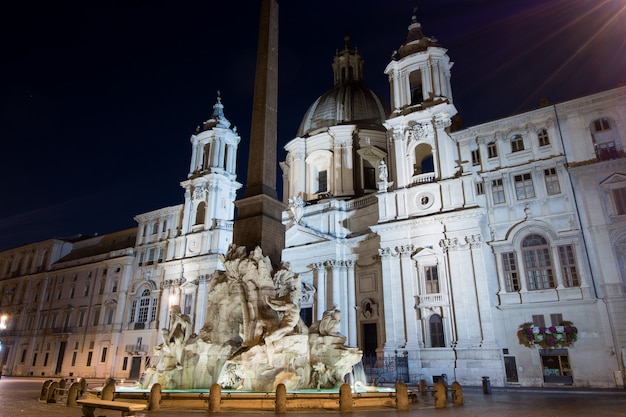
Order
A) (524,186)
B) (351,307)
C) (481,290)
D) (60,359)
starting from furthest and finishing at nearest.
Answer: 1. (60,359)
2. (351,307)
3. (524,186)
4. (481,290)

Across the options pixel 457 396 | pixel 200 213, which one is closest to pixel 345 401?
pixel 457 396

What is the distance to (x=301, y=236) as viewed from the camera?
3497cm

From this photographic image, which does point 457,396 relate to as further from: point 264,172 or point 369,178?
point 369,178

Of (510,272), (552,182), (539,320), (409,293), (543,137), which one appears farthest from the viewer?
(409,293)

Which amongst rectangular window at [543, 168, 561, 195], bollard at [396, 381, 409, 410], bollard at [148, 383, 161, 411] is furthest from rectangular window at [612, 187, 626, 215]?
bollard at [148, 383, 161, 411]

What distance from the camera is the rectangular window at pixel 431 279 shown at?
1060 inches

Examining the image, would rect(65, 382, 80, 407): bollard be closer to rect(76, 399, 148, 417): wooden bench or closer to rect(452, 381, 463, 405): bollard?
rect(76, 399, 148, 417): wooden bench

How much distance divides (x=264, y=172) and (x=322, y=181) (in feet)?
79.8

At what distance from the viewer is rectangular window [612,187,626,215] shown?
76.6 feet

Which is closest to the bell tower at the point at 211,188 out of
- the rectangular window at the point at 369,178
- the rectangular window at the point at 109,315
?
the rectangular window at the point at 109,315

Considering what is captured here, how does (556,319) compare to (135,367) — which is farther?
(135,367)

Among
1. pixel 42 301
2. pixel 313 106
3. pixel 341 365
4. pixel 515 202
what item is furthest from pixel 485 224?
pixel 42 301

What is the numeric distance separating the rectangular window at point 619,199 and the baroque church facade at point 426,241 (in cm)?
7

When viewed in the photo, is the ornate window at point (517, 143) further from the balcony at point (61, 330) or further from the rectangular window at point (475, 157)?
the balcony at point (61, 330)
